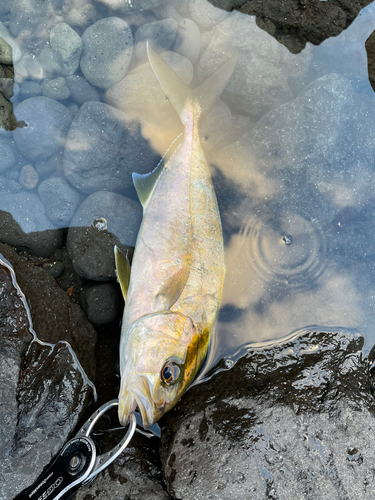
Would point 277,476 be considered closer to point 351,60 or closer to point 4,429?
point 4,429

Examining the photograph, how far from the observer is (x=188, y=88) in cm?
345

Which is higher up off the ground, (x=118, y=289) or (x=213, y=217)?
(x=213, y=217)

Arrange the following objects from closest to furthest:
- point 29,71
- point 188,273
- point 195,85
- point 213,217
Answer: point 188,273 → point 213,217 → point 29,71 → point 195,85

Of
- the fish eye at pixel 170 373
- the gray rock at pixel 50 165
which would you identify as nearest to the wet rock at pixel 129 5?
the gray rock at pixel 50 165

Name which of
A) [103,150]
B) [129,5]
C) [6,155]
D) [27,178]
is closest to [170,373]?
[103,150]

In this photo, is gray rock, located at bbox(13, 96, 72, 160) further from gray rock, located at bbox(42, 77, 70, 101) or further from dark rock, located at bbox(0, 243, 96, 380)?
dark rock, located at bbox(0, 243, 96, 380)

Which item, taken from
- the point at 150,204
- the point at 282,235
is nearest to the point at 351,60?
the point at 282,235

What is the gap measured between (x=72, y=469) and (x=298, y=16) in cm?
473

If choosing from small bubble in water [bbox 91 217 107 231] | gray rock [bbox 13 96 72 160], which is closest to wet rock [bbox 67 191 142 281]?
small bubble in water [bbox 91 217 107 231]

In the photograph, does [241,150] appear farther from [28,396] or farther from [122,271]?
[28,396]

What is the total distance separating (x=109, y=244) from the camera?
3275 mm

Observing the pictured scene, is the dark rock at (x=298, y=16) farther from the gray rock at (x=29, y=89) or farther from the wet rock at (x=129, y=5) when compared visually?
the gray rock at (x=29, y=89)

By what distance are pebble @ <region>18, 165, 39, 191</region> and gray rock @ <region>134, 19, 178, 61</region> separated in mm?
1609

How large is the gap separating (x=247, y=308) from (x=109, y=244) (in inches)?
60.0
